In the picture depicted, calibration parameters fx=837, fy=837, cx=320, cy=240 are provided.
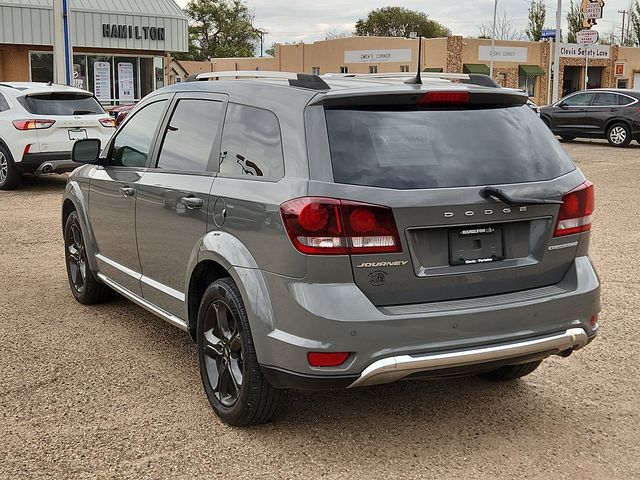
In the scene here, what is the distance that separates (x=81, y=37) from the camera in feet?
96.7

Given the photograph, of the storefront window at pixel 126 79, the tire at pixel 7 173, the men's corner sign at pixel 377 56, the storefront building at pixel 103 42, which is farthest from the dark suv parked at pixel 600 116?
the men's corner sign at pixel 377 56

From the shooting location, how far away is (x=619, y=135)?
77.5 feet

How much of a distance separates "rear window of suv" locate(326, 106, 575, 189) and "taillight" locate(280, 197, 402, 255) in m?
0.13

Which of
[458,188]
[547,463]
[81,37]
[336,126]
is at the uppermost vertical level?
[81,37]

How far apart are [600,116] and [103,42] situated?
57.0 feet

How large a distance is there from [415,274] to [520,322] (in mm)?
567

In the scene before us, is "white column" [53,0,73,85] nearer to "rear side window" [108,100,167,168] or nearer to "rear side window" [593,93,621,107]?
"rear side window" [593,93,621,107]

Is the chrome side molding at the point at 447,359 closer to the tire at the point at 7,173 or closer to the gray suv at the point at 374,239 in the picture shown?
the gray suv at the point at 374,239

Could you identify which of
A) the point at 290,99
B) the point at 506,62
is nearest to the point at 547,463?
the point at 290,99

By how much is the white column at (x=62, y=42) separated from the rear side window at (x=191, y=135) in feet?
56.5

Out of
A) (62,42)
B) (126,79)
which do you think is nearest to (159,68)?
(126,79)

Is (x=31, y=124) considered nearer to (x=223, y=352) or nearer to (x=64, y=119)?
(x=64, y=119)

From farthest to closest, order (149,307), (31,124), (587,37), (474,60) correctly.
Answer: (474,60) < (587,37) < (31,124) < (149,307)

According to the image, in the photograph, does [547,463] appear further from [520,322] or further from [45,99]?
[45,99]
